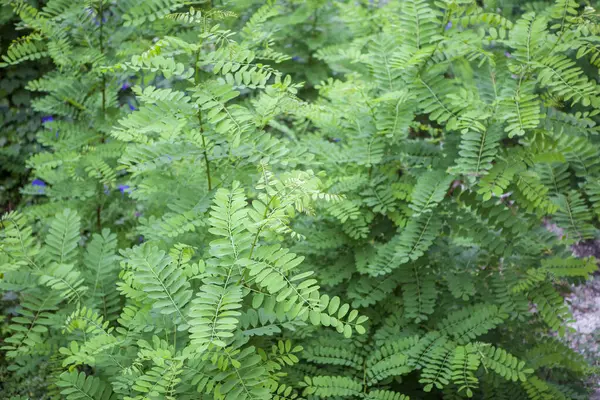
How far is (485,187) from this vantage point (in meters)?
2.11

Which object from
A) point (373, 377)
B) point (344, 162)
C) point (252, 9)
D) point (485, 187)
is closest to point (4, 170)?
point (252, 9)

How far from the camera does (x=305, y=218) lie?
2656 mm

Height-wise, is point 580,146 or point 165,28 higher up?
A: point 165,28

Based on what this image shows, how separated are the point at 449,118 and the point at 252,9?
216cm

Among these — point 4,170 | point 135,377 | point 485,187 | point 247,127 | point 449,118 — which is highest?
point 247,127

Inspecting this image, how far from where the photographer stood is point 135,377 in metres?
1.75

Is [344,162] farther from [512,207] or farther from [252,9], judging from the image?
[252,9]

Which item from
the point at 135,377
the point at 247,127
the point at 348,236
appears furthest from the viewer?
the point at 348,236

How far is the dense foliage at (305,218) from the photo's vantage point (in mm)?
1739

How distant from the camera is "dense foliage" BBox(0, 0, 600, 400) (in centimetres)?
174

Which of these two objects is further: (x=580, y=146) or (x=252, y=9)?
(x=252, y=9)

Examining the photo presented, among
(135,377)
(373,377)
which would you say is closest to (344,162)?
(373,377)

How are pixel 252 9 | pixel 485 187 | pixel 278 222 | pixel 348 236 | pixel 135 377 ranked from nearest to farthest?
pixel 278 222 < pixel 135 377 < pixel 485 187 < pixel 348 236 < pixel 252 9

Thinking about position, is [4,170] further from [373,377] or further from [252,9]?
[373,377]
